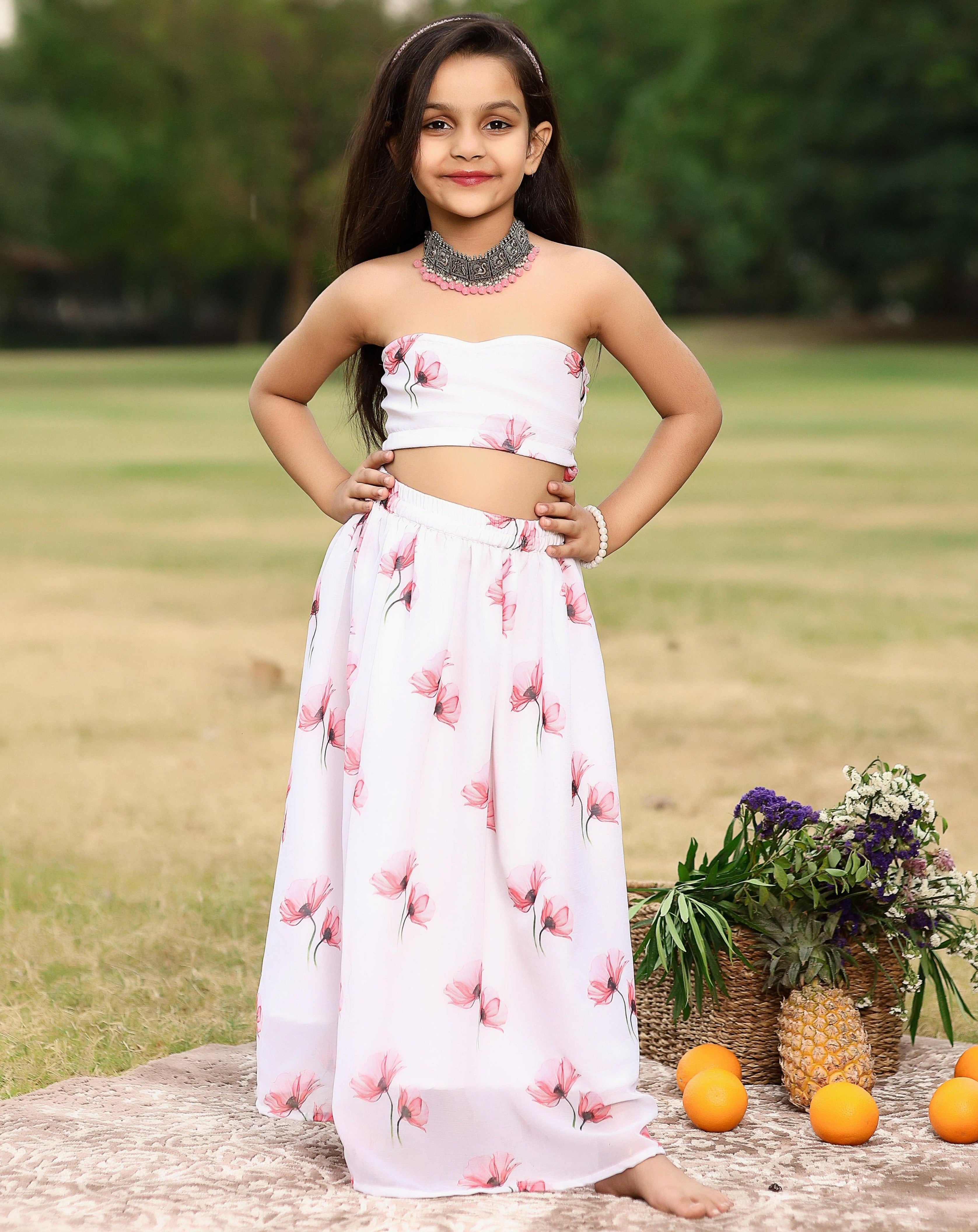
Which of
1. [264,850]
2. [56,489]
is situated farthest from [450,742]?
[56,489]

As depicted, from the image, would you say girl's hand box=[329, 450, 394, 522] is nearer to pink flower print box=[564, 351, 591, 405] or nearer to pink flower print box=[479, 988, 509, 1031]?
pink flower print box=[564, 351, 591, 405]

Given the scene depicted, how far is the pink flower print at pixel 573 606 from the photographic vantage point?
9.34 feet

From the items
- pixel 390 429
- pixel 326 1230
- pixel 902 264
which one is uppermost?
pixel 902 264

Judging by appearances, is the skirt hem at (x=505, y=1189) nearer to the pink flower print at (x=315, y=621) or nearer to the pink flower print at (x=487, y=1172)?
Answer: the pink flower print at (x=487, y=1172)

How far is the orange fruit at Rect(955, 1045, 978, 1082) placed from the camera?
3.15m

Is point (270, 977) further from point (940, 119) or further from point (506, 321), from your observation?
point (940, 119)

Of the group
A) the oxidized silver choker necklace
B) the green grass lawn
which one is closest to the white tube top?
the oxidized silver choker necklace

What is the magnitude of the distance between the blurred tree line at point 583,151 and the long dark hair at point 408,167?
3546 centimetres

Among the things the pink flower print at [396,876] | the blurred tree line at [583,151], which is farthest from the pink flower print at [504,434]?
the blurred tree line at [583,151]

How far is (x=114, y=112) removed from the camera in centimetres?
5662

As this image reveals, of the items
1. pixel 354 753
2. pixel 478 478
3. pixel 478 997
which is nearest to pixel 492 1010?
pixel 478 997

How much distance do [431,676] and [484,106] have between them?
3.24ft

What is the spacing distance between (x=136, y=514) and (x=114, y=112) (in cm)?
4752

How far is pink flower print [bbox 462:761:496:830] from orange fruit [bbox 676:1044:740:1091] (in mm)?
774
